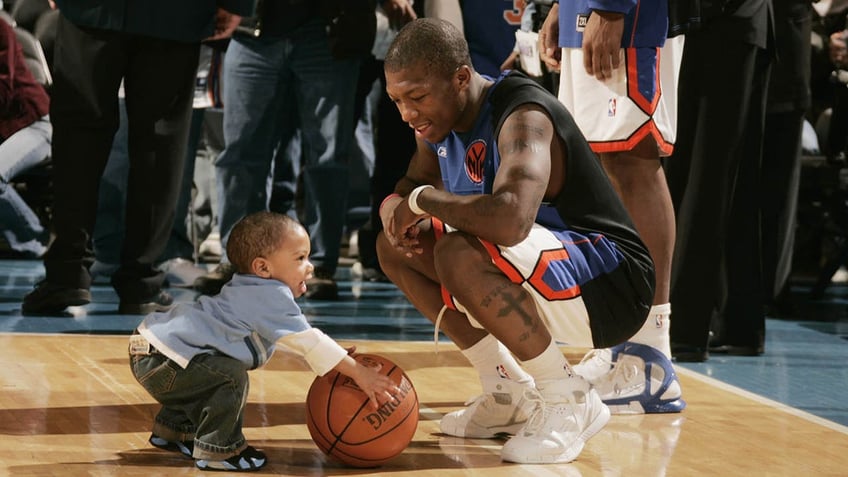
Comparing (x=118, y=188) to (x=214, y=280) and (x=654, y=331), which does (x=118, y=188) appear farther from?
(x=654, y=331)

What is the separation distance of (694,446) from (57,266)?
3.30m

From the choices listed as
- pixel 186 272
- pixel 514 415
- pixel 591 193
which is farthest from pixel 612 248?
pixel 186 272

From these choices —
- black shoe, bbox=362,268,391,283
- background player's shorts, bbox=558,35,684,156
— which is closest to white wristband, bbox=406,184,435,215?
background player's shorts, bbox=558,35,684,156

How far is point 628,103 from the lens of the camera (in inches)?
167

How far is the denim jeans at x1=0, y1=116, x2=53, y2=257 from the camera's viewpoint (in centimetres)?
790

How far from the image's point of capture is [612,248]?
12.0ft

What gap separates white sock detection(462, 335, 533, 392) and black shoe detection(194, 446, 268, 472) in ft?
2.48

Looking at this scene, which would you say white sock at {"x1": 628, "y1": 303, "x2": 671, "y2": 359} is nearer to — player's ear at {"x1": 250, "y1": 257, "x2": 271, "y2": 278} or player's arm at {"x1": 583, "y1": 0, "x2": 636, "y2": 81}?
player's arm at {"x1": 583, "y1": 0, "x2": 636, "y2": 81}

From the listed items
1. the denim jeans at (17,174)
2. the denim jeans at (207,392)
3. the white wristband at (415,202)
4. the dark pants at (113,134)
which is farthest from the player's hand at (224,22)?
the denim jeans at (207,392)

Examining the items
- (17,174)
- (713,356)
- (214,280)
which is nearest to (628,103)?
(713,356)

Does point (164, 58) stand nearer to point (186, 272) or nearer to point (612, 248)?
point (186, 272)

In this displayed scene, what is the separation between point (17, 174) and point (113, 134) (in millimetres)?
2333

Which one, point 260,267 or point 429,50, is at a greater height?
point 429,50

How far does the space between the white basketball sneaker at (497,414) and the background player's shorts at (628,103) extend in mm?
975
